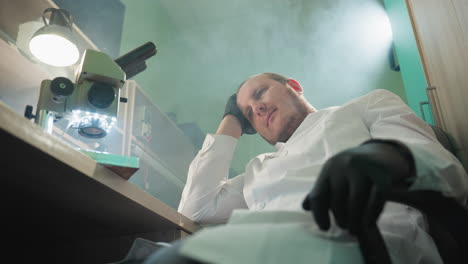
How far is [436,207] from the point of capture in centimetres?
54

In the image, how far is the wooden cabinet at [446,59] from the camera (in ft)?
3.94

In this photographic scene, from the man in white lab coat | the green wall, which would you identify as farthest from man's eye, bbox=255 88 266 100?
the green wall

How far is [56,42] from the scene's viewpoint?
1.52 meters

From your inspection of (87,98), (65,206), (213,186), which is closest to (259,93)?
(213,186)

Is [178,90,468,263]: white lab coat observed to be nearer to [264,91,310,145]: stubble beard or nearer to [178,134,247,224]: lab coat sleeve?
[178,134,247,224]: lab coat sleeve

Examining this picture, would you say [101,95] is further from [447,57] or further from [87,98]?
[447,57]

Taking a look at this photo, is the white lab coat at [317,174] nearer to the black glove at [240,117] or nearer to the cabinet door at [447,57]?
the black glove at [240,117]

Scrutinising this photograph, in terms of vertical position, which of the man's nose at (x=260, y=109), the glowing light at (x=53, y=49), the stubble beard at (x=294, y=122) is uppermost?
the glowing light at (x=53, y=49)

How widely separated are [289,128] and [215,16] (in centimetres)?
220

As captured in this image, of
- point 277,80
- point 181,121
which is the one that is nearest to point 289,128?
point 277,80

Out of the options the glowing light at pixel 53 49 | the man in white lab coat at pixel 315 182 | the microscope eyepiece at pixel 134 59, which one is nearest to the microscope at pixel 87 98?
the microscope eyepiece at pixel 134 59

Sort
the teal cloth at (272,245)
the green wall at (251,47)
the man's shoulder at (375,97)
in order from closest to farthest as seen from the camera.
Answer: the teal cloth at (272,245) < the man's shoulder at (375,97) < the green wall at (251,47)

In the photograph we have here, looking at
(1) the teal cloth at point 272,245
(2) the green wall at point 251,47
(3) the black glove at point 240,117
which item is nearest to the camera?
(1) the teal cloth at point 272,245

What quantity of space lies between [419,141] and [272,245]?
504mm
